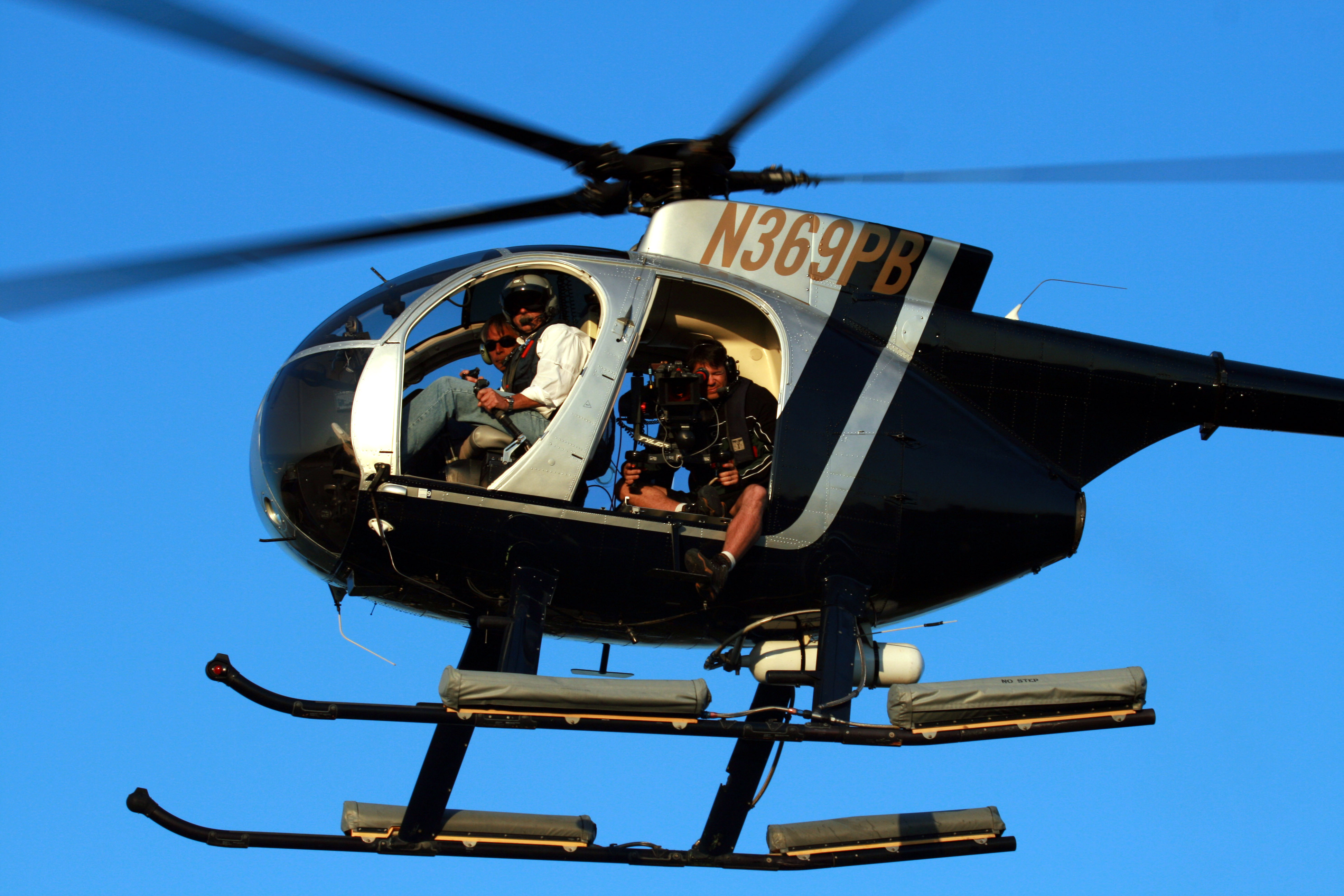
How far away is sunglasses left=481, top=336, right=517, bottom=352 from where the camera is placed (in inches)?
432

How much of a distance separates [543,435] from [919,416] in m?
2.92

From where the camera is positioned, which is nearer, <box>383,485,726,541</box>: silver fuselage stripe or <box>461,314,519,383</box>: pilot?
<box>383,485,726,541</box>: silver fuselage stripe

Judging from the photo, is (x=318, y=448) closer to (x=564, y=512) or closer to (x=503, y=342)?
(x=503, y=342)

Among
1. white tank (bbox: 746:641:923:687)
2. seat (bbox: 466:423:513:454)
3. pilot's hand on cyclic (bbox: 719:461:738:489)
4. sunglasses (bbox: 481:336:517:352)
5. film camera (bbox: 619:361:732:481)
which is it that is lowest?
white tank (bbox: 746:641:923:687)

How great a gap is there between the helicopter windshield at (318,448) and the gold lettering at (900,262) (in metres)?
4.10

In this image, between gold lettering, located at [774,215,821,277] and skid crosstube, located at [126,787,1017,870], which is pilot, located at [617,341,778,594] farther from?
skid crosstube, located at [126,787,1017,870]

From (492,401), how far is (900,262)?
356cm

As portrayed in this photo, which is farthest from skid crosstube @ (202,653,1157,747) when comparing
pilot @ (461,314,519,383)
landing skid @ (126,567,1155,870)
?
pilot @ (461,314,519,383)

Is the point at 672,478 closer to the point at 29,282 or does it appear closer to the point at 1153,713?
the point at 1153,713

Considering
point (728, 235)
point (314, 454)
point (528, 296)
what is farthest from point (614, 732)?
point (728, 235)

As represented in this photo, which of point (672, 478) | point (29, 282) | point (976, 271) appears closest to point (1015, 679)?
point (672, 478)

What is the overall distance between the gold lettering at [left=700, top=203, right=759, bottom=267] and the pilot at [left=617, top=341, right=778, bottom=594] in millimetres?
677

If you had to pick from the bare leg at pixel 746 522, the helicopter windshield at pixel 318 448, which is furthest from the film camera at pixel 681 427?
the helicopter windshield at pixel 318 448

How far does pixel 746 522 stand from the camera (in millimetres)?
10602
